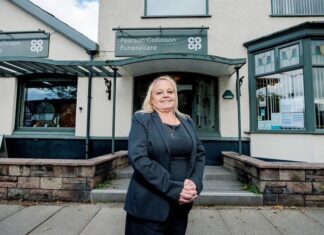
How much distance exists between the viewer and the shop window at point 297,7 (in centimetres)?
755

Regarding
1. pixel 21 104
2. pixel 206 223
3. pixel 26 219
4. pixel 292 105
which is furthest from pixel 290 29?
pixel 21 104

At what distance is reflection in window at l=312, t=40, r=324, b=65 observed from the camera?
20.4ft

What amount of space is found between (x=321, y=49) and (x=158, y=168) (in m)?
6.46

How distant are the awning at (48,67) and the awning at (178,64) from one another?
1.69 ft

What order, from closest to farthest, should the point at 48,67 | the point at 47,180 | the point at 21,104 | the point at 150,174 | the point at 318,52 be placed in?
the point at 150,174
the point at 47,180
the point at 318,52
the point at 48,67
the point at 21,104

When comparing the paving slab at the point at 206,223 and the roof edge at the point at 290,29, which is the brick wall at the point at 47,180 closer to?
the paving slab at the point at 206,223

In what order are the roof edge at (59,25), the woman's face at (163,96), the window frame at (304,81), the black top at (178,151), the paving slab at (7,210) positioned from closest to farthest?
the black top at (178,151)
the woman's face at (163,96)
the paving slab at (7,210)
the window frame at (304,81)
the roof edge at (59,25)

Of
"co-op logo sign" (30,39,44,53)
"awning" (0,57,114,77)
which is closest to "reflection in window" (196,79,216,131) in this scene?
"awning" (0,57,114,77)

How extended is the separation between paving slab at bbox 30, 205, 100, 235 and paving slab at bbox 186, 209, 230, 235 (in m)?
1.61

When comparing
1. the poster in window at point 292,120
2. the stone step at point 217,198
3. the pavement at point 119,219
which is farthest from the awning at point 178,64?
the pavement at point 119,219

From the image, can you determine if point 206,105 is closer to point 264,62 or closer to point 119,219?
point 264,62

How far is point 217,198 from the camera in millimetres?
4422

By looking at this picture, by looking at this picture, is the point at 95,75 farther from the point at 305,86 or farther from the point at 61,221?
the point at 305,86

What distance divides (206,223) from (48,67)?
5875 millimetres
